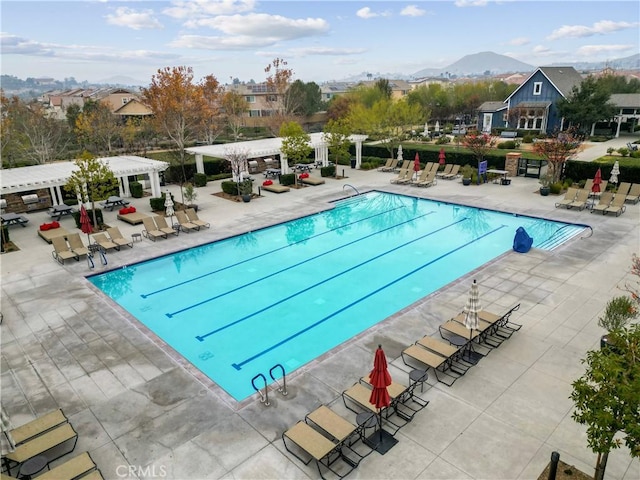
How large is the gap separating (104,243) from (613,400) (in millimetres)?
17108

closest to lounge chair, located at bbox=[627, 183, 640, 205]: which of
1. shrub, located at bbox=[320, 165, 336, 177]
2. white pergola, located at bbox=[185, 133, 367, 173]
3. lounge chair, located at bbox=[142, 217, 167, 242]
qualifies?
shrub, located at bbox=[320, 165, 336, 177]

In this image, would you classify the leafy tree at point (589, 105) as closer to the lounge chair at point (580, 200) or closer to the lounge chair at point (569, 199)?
the lounge chair at point (580, 200)

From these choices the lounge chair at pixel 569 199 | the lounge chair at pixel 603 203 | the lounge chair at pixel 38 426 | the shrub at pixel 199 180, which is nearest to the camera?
the lounge chair at pixel 38 426

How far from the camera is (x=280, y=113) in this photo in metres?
60.6

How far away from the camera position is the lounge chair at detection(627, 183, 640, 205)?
69.9 ft

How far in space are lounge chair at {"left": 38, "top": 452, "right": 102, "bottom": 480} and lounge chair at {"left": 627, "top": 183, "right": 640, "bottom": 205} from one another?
949 inches

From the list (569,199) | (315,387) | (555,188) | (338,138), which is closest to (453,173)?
(555,188)

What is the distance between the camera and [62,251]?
1641 cm

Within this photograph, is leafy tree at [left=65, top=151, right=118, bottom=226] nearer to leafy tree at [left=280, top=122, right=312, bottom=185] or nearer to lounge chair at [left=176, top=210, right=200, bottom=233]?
lounge chair at [left=176, top=210, right=200, bottom=233]

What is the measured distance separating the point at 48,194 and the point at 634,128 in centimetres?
5288

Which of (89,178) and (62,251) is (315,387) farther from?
(89,178)

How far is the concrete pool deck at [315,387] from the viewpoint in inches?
283

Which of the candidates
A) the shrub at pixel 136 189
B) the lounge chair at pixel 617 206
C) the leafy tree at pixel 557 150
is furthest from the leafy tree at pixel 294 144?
the lounge chair at pixel 617 206

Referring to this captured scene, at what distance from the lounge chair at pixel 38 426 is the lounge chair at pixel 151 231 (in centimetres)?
1110
